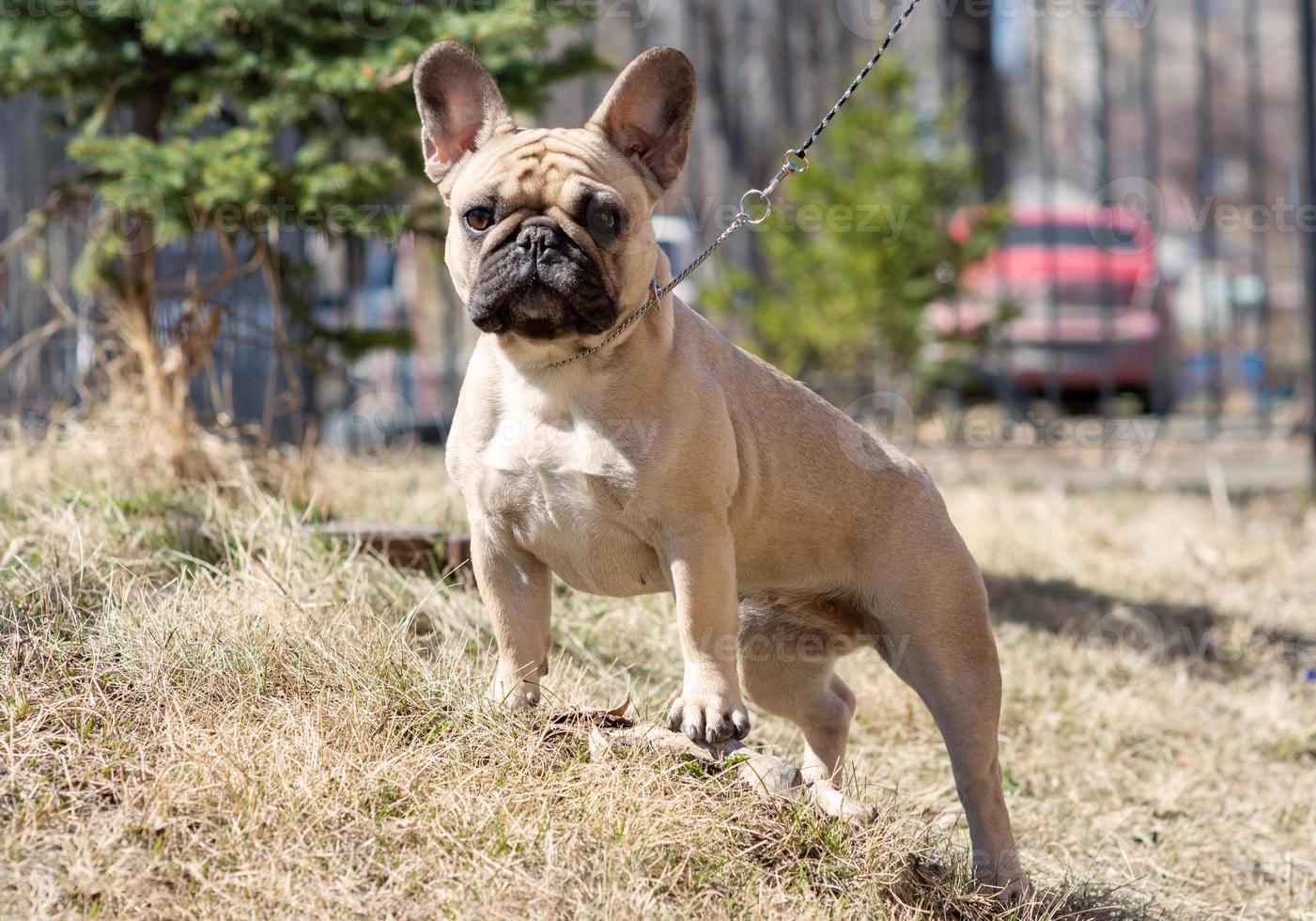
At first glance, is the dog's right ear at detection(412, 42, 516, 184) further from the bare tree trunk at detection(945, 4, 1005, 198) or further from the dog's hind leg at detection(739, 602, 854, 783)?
the bare tree trunk at detection(945, 4, 1005, 198)

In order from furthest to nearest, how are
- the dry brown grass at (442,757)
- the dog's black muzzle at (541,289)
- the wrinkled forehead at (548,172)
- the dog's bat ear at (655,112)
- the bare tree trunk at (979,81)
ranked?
1. the bare tree trunk at (979,81)
2. the dog's bat ear at (655,112)
3. the wrinkled forehead at (548,172)
4. the dog's black muzzle at (541,289)
5. the dry brown grass at (442,757)

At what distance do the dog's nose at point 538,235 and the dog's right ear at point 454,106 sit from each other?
1.50ft

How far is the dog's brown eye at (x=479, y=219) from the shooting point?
3.01 m

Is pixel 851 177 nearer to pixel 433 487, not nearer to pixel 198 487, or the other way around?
pixel 433 487

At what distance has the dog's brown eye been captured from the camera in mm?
3012

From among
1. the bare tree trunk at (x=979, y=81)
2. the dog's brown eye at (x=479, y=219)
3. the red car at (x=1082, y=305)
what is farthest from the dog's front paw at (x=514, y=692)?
the bare tree trunk at (x=979, y=81)

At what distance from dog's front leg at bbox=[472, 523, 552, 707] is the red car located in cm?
665

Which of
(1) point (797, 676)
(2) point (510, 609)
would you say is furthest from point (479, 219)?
(1) point (797, 676)

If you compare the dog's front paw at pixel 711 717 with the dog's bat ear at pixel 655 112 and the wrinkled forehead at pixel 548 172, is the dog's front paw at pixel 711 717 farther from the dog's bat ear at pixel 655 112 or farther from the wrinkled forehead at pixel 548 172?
the dog's bat ear at pixel 655 112

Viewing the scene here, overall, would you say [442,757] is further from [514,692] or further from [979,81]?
[979,81]

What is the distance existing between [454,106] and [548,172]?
1.39ft

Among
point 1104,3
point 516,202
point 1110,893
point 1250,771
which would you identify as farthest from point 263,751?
point 1104,3

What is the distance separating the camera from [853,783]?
3.42m

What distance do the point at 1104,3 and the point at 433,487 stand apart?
6.02 meters
